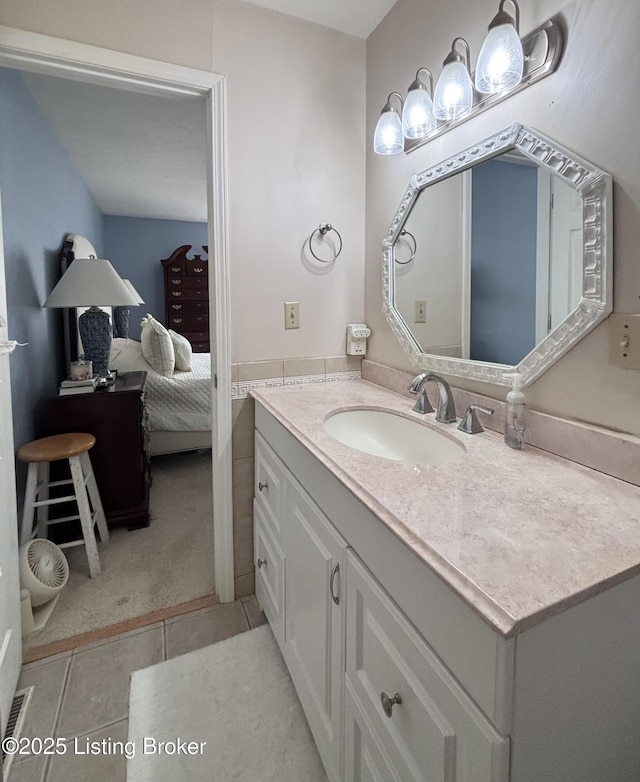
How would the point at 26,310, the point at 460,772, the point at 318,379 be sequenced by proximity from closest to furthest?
the point at 460,772 → the point at 318,379 → the point at 26,310

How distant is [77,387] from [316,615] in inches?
72.2

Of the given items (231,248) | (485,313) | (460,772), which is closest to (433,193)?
(485,313)

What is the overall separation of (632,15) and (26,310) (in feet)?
8.06

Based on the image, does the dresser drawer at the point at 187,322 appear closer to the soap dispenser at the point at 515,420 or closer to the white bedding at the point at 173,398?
the white bedding at the point at 173,398

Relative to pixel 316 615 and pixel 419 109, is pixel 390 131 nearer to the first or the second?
pixel 419 109

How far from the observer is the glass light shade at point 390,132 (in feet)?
4.65

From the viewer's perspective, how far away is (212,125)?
1.48 m

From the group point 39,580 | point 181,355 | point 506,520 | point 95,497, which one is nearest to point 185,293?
point 181,355

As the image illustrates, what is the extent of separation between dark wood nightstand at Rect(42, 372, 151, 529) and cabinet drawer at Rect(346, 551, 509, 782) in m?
1.74

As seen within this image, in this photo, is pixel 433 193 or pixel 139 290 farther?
pixel 139 290

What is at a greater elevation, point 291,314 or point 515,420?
point 291,314

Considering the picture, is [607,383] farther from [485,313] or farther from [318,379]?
[318,379]

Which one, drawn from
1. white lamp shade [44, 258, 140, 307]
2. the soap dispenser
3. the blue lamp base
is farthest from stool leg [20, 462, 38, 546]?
the soap dispenser

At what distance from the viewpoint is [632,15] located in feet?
2.65
